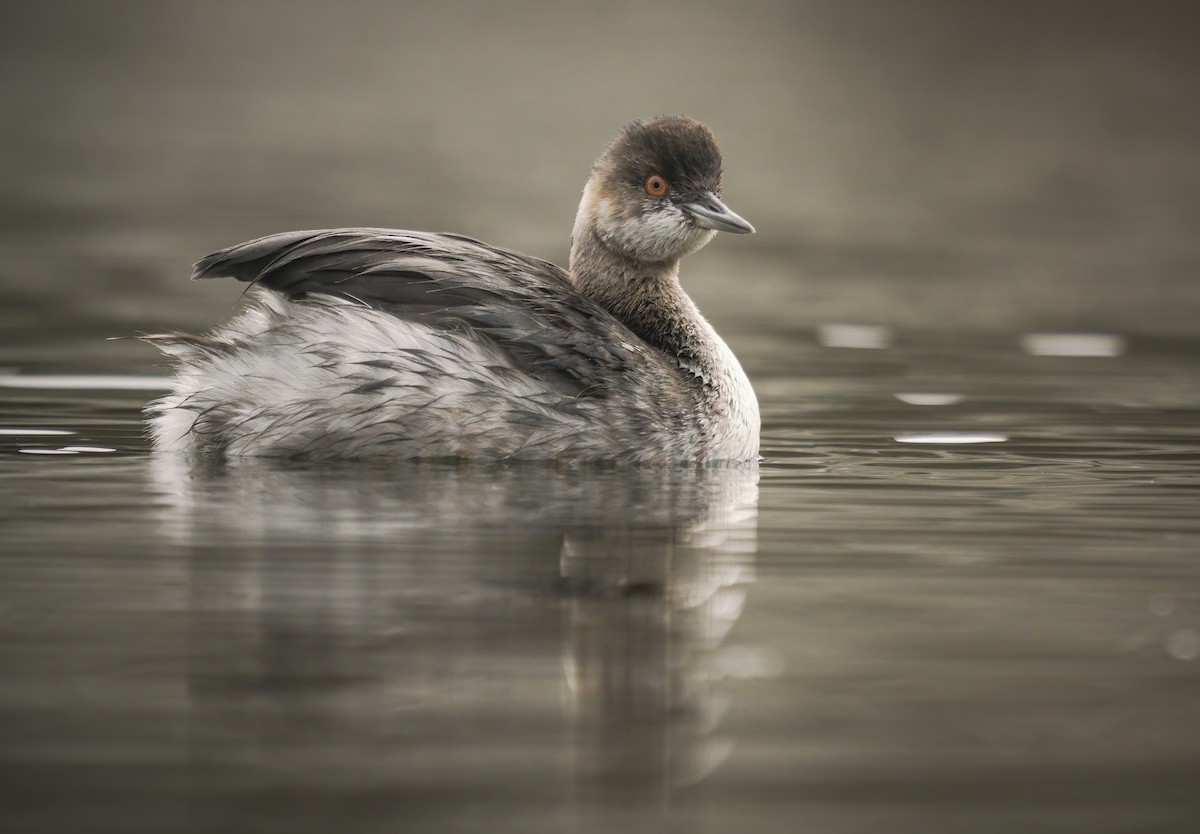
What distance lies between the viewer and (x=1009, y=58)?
5431 cm

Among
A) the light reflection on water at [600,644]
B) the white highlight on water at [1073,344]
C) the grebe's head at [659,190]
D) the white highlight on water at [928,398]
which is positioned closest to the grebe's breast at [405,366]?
the light reflection on water at [600,644]

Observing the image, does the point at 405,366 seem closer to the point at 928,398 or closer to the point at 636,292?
the point at 636,292

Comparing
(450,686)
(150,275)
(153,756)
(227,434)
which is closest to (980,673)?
(450,686)

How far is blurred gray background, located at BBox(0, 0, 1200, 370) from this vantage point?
17.8m

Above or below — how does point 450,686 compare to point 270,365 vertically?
below

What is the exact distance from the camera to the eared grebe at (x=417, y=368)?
848 cm

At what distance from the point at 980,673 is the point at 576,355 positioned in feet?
11.9

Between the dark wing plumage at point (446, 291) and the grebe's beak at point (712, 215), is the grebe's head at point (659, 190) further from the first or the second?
the dark wing plumage at point (446, 291)

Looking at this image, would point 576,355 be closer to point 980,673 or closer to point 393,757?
point 980,673

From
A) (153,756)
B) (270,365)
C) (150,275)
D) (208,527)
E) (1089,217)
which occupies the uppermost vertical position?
(1089,217)

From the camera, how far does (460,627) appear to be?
557cm

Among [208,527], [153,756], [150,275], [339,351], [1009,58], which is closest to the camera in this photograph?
[153,756]

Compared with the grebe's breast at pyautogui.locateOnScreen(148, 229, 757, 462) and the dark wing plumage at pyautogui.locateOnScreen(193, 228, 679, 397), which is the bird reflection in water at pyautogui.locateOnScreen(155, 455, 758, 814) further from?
the dark wing plumage at pyautogui.locateOnScreen(193, 228, 679, 397)

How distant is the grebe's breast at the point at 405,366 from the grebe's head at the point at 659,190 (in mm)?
735
